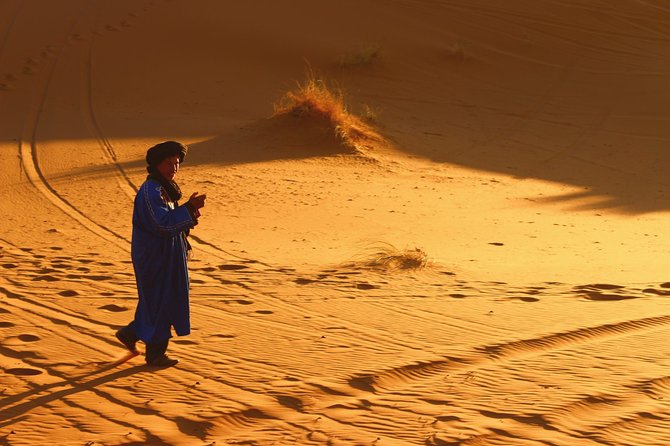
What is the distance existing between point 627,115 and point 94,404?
16.3m

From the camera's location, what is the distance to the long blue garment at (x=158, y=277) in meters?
6.32

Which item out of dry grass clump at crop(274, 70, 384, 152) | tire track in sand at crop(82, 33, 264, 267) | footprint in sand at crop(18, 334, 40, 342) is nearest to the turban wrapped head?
footprint in sand at crop(18, 334, 40, 342)

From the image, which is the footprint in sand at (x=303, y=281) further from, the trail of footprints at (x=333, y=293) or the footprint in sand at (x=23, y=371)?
the footprint in sand at (x=23, y=371)

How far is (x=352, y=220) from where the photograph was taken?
12.0 metres

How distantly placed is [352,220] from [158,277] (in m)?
5.84

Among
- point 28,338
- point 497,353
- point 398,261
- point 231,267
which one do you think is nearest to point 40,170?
point 231,267

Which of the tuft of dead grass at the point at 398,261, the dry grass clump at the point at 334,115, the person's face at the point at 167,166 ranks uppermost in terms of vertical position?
the dry grass clump at the point at 334,115

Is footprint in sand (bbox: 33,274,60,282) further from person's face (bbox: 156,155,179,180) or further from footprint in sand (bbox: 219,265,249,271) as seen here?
person's face (bbox: 156,155,179,180)

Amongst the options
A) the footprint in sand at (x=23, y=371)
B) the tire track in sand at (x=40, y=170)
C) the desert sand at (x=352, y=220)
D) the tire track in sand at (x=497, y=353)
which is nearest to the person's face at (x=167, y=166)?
the desert sand at (x=352, y=220)

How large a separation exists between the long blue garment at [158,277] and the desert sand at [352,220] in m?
0.30

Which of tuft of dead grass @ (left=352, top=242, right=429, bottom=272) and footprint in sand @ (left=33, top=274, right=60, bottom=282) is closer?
footprint in sand @ (left=33, top=274, right=60, bottom=282)

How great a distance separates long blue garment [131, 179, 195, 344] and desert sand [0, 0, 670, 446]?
0.30m

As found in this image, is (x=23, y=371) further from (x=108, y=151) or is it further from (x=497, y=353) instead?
(x=108, y=151)

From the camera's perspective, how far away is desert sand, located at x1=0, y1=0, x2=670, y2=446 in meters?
5.76
